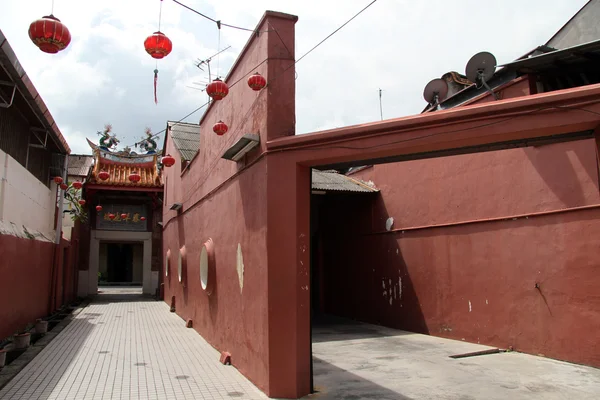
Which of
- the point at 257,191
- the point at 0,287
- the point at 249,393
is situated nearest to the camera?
the point at 249,393

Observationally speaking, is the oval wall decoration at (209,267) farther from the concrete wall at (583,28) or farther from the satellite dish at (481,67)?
the concrete wall at (583,28)

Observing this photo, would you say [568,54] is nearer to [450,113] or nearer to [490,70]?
[490,70]

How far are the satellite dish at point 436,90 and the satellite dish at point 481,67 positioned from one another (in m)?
1.65

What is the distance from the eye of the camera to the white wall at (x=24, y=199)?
8.05m

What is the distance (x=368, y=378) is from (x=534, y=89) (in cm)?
508

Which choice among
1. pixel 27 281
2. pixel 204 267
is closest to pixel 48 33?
pixel 204 267

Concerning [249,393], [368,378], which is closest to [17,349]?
[249,393]

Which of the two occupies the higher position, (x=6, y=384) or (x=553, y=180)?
(x=553, y=180)

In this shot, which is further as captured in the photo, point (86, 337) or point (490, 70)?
point (86, 337)

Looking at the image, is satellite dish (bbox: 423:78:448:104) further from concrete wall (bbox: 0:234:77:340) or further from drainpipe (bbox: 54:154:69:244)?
drainpipe (bbox: 54:154:69:244)

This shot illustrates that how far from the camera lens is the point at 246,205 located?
6109mm

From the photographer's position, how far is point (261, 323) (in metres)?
5.32

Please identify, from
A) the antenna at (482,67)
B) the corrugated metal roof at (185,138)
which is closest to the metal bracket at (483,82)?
the antenna at (482,67)

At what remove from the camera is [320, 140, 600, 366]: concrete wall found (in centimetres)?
650
